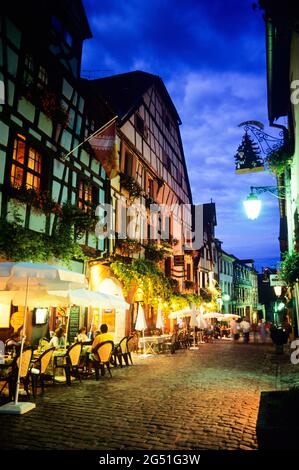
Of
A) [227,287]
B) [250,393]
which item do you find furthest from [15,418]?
[227,287]

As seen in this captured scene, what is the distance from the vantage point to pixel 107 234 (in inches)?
631

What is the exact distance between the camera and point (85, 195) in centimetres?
1487

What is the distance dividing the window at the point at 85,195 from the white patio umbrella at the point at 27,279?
6.97 m

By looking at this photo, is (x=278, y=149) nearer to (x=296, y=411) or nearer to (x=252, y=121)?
(x=252, y=121)

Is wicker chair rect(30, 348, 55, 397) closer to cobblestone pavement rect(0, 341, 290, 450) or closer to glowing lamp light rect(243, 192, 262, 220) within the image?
cobblestone pavement rect(0, 341, 290, 450)

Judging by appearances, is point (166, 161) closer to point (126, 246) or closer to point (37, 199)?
point (126, 246)

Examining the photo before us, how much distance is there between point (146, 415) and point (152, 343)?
1136 centimetres

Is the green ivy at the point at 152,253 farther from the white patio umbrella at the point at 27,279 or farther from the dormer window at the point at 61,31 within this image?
the white patio umbrella at the point at 27,279

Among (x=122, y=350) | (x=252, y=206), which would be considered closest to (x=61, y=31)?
(x=252, y=206)

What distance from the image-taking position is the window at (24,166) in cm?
1093

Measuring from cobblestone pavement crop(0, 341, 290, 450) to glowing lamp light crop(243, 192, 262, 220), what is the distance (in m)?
4.23

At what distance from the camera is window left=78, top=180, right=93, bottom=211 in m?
14.4

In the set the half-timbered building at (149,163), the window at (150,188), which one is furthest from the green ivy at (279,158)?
the window at (150,188)

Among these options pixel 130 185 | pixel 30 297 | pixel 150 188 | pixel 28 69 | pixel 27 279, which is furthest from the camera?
pixel 150 188
